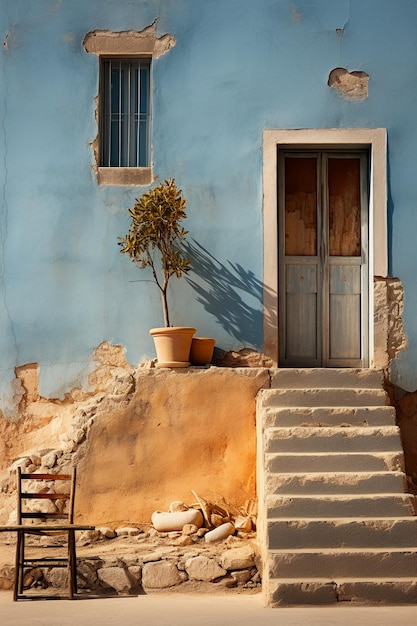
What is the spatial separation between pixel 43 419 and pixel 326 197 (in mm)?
3593

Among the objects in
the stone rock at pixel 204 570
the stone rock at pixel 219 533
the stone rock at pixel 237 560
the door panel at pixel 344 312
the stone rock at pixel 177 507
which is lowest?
the stone rock at pixel 204 570

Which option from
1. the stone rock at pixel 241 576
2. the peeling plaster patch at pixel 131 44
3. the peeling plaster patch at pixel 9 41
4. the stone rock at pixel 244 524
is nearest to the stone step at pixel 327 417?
the stone rock at pixel 244 524

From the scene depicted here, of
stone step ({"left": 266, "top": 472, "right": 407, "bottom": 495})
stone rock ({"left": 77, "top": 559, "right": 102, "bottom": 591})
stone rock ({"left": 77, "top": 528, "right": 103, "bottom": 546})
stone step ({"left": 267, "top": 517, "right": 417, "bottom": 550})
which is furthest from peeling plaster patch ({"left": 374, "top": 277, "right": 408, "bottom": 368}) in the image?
stone rock ({"left": 77, "top": 559, "right": 102, "bottom": 591})

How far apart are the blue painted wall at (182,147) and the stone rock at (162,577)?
7.85 feet

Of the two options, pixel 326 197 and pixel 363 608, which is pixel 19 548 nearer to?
pixel 363 608

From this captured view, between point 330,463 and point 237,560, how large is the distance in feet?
3.71

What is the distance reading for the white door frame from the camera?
33.0ft

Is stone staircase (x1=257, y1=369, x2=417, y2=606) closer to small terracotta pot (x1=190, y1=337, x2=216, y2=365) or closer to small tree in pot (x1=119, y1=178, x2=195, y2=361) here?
small terracotta pot (x1=190, y1=337, x2=216, y2=365)

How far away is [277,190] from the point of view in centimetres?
1031

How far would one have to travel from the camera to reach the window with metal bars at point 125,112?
1043cm

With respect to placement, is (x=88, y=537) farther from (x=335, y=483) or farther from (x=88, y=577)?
(x=335, y=483)

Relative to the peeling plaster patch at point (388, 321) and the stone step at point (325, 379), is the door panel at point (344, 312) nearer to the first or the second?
the peeling plaster patch at point (388, 321)

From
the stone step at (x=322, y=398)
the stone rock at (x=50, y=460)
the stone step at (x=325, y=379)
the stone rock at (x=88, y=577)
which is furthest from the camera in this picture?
the stone step at (x=325, y=379)

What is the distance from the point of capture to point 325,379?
372 inches
